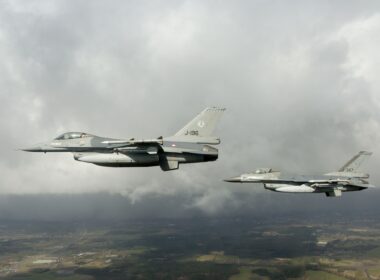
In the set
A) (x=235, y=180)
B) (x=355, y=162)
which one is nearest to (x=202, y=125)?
(x=235, y=180)

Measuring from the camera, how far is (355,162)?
71.3 metres

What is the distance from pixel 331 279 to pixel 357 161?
250 ft

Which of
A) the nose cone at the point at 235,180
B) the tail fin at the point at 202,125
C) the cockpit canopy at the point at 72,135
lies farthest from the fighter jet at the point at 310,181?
the cockpit canopy at the point at 72,135

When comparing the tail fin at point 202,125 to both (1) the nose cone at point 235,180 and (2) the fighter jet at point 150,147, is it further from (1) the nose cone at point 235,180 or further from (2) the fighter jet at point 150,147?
(1) the nose cone at point 235,180

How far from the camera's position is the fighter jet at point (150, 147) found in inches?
1406

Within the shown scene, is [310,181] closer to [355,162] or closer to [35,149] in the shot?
[355,162]

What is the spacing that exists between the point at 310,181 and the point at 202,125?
34341 mm

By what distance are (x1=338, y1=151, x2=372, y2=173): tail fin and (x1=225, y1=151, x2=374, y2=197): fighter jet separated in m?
0.18

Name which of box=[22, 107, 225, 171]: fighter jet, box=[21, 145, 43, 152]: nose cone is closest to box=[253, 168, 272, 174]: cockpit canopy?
box=[22, 107, 225, 171]: fighter jet

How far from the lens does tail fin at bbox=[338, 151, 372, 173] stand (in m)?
Result: 70.9

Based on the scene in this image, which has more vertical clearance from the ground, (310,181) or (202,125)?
(202,125)

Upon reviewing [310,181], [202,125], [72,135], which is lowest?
[310,181]

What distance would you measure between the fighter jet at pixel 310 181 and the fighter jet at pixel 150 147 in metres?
27.2

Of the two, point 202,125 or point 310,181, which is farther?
point 310,181
